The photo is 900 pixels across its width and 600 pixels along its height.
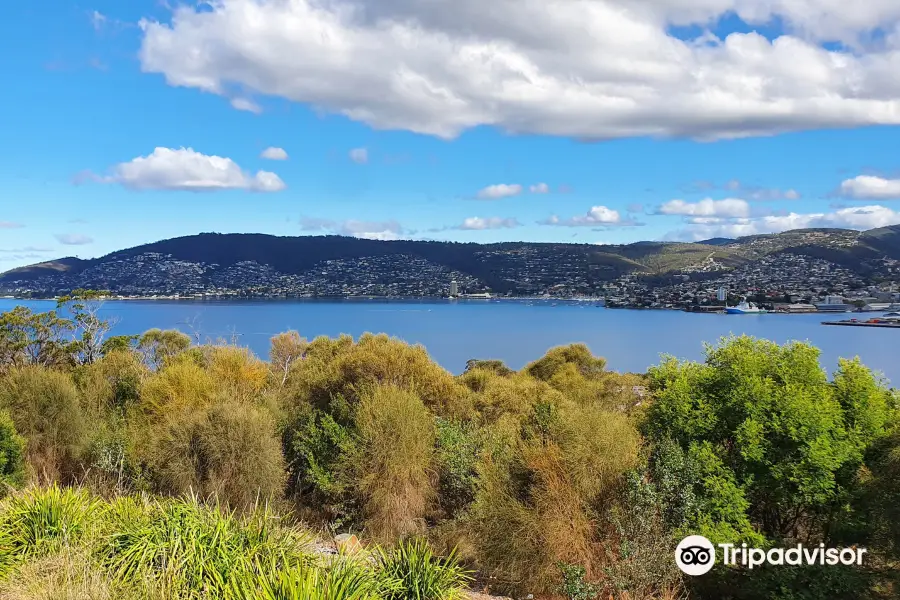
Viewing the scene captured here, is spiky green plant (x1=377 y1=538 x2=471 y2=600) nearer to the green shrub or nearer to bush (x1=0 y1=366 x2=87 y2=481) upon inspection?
the green shrub

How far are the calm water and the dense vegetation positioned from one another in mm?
37076

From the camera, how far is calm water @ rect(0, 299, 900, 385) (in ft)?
237

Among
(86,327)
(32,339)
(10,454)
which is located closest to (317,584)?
(10,454)

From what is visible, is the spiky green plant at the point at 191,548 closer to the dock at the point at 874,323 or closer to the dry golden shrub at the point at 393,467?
the dry golden shrub at the point at 393,467

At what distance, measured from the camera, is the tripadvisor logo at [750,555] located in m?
11.5

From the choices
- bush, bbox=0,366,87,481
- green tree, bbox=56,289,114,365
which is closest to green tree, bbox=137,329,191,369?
green tree, bbox=56,289,114,365

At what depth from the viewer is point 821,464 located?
11.8m

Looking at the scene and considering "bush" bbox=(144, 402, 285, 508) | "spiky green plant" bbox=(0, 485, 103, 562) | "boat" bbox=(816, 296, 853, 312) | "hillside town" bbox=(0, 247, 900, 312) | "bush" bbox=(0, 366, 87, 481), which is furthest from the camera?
"hillside town" bbox=(0, 247, 900, 312)

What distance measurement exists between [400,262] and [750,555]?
17377cm

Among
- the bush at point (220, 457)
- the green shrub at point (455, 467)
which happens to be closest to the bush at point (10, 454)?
the bush at point (220, 457)

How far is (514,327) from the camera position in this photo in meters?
106

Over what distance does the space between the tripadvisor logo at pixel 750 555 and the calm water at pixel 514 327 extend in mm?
41671

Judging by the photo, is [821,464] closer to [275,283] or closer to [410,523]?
[410,523]

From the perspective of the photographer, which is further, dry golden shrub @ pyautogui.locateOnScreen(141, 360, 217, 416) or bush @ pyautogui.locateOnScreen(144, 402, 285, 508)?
dry golden shrub @ pyautogui.locateOnScreen(141, 360, 217, 416)
